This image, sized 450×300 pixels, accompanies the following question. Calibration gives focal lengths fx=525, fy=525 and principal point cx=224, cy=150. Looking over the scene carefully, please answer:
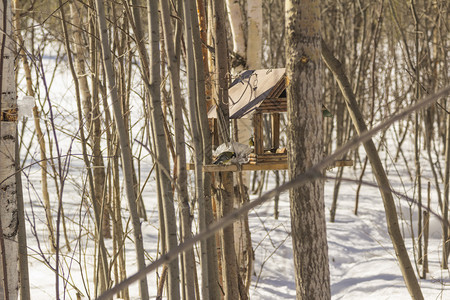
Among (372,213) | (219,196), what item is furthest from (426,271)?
(219,196)

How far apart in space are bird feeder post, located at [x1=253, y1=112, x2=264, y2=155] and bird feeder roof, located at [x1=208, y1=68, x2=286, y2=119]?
0.22 ft

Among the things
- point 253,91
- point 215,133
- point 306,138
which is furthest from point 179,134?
point 215,133

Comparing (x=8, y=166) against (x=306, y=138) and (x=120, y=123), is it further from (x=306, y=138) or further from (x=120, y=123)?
(x=306, y=138)

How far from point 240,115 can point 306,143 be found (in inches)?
31.2

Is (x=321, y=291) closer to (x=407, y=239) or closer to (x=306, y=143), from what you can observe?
(x=306, y=143)

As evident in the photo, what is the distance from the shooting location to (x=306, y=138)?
1753mm

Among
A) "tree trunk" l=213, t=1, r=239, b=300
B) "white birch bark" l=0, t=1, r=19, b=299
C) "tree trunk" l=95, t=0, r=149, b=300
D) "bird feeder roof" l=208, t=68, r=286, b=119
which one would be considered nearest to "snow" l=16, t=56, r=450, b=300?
"tree trunk" l=213, t=1, r=239, b=300

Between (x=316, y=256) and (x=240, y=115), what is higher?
(x=240, y=115)

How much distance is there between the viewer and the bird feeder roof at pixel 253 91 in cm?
247

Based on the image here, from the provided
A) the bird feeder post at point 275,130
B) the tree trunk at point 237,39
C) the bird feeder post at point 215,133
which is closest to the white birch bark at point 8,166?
Result: the bird feeder post at point 215,133

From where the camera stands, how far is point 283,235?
5676 millimetres

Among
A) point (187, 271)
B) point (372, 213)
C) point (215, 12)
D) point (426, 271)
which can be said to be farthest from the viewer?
point (372, 213)

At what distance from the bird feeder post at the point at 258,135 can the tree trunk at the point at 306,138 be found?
67cm

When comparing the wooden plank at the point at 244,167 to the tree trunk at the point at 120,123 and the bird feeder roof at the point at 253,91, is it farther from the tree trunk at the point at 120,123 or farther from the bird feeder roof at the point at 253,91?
the tree trunk at the point at 120,123
